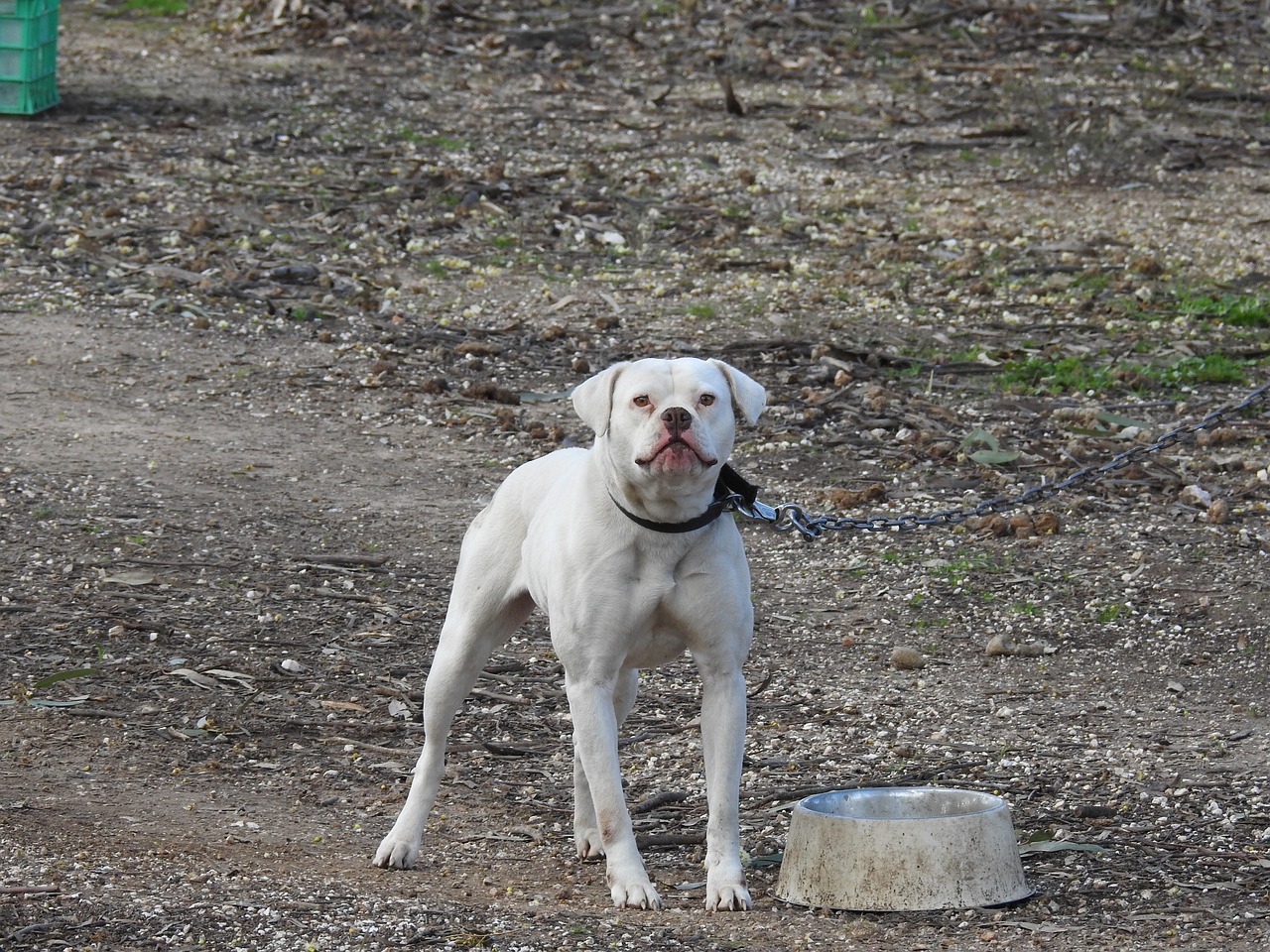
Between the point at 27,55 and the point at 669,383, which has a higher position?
the point at 669,383

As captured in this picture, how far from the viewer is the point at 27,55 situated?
14.6 metres

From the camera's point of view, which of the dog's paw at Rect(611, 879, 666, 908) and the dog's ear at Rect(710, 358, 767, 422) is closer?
the dog's paw at Rect(611, 879, 666, 908)

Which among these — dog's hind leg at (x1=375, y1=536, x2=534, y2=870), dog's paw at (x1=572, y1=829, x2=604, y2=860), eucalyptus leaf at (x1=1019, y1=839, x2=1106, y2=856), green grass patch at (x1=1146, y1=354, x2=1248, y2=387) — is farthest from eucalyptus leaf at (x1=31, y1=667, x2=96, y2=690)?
green grass patch at (x1=1146, y1=354, x2=1248, y2=387)

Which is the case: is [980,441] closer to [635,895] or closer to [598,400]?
[598,400]

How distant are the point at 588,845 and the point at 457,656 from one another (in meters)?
0.70

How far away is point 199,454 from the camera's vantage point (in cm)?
932

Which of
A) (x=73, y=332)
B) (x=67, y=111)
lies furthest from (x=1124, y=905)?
(x=67, y=111)

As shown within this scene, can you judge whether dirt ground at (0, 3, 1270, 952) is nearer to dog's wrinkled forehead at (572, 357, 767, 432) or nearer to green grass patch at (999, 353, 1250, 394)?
green grass patch at (999, 353, 1250, 394)

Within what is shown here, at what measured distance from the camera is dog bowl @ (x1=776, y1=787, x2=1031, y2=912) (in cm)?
459

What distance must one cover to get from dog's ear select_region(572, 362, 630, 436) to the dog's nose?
262mm

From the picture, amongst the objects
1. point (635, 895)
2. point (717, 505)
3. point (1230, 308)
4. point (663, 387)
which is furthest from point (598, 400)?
point (1230, 308)

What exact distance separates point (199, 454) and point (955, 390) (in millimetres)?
4414

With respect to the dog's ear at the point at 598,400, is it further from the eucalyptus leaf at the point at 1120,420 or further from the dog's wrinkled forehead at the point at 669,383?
the eucalyptus leaf at the point at 1120,420

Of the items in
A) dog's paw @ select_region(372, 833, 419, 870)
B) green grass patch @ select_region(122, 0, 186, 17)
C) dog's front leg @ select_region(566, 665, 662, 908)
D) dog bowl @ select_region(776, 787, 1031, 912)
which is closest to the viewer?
dog bowl @ select_region(776, 787, 1031, 912)
